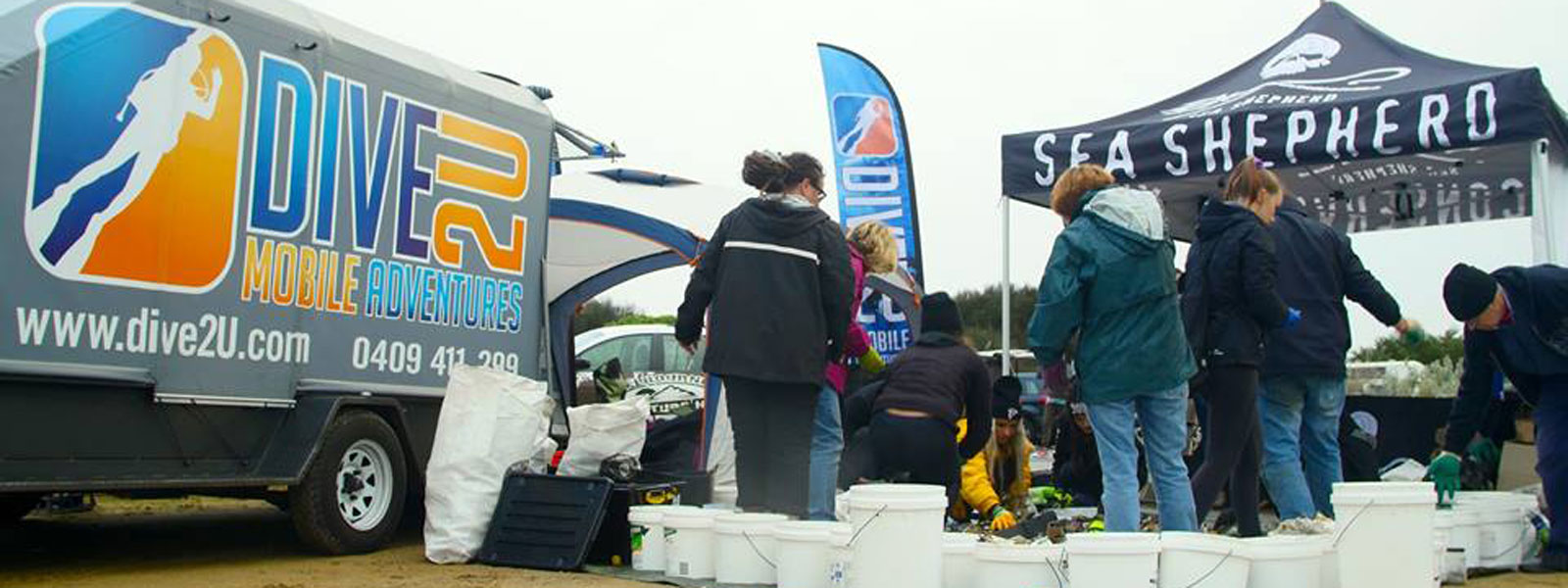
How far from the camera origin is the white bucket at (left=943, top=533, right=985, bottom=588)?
14.6ft

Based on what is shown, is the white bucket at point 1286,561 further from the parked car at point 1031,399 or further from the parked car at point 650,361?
the parked car at point 1031,399

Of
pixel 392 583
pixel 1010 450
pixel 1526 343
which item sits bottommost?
pixel 392 583

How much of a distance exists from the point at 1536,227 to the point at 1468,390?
2955mm

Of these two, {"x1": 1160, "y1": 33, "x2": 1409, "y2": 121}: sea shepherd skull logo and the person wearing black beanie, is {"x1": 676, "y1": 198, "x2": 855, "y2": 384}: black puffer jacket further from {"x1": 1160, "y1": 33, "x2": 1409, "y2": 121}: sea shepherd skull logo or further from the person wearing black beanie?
{"x1": 1160, "y1": 33, "x2": 1409, "y2": 121}: sea shepherd skull logo

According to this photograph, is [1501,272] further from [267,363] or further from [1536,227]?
[267,363]

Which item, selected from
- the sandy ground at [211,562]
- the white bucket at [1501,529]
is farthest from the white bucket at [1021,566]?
the white bucket at [1501,529]

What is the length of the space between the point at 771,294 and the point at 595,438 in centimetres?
155

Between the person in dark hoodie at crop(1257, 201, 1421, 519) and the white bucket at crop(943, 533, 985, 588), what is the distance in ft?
5.38

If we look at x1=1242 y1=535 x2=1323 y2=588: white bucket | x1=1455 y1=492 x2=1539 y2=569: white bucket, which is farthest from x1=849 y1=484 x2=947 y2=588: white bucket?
x1=1455 y1=492 x2=1539 y2=569: white bucket

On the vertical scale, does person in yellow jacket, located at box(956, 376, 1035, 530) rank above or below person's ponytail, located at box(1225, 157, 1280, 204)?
below

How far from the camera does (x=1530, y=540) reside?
18.6 ft

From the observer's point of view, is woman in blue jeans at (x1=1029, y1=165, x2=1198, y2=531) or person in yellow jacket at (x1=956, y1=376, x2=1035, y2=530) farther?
person in yellow jacket at (x1=956, y1=376, x2=1035, y2=530)

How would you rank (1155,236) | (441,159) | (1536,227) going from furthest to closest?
(1536,227), (441,159), (1155,236)

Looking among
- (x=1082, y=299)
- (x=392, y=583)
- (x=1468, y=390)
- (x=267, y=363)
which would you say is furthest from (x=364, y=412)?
(x=1468, y=390)
